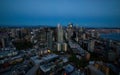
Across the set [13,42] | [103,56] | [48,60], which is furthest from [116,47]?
[13,42]

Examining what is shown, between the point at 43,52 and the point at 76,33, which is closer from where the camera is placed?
the point at 43,52

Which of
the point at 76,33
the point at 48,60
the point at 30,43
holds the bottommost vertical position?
the point at 48,60

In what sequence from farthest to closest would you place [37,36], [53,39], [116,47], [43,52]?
[37,36] → [53,39] → [43,52] → [116,47]

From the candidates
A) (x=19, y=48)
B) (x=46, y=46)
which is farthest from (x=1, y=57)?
(x=46, y=46)

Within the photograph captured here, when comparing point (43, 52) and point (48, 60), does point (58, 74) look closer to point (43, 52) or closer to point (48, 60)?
point (48, 60)

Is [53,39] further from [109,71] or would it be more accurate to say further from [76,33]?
[109,71]

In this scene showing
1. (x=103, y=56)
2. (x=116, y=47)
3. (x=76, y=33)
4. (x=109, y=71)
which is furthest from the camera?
(x=76, y=33)

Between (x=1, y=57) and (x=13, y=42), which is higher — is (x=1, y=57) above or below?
below

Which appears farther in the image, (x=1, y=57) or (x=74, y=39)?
(x=74, y=39)

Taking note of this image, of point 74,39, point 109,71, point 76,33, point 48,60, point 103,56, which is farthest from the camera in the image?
point 76,33
